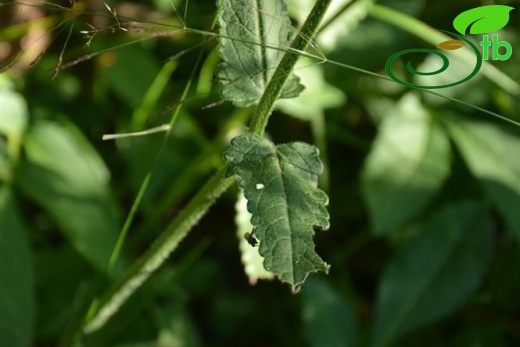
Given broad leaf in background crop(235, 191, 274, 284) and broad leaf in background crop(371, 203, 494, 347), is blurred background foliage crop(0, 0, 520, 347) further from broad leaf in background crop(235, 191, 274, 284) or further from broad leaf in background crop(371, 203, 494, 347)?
broad leaf in background crop(235, 191, 274, 284)

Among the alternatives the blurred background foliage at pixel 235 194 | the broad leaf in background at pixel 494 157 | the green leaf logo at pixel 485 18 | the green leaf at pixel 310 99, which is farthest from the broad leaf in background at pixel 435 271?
the green leaf logo at pixel 485 18

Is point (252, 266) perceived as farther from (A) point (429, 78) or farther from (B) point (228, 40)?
(A) point (429, 78)

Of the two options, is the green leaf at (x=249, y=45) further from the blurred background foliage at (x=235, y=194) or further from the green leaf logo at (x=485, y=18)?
the blurred background foliage at (x=235, y=194)

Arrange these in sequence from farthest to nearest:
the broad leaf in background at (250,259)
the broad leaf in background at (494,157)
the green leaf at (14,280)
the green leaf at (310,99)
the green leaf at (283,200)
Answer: the green leaf at (310,99) < the broad leaf in background at (494,157) < the green leaf at (14,280) < the broad leaf in background at (250,259) < the green leaf at (283,200)

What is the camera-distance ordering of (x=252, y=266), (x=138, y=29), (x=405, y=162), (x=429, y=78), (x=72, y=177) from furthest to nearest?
(x=429, y=78) < (x=405, y=162) < (x=72, y=177) < (x=252, y=266) < (x=138, y=29)

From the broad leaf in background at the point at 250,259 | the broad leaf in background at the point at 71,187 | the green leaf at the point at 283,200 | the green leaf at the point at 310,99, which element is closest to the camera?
the green leaf at the point at 283,200

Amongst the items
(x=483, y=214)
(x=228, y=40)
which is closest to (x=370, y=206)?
(x=483, y=214)
